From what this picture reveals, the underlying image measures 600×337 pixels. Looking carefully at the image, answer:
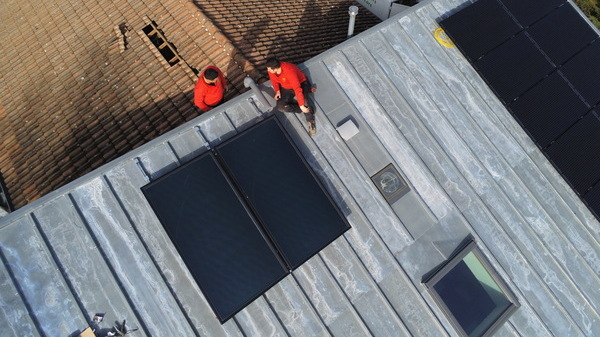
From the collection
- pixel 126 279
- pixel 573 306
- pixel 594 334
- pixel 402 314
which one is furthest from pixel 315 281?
pixel 594 334

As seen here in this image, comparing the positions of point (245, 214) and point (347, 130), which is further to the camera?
point (347, 130)

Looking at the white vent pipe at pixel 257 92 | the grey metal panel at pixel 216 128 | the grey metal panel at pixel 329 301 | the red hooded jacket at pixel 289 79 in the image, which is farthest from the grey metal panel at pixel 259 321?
the red hooded jacket at pixel 289 79

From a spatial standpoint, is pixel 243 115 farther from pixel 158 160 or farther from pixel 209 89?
pixel 158 160

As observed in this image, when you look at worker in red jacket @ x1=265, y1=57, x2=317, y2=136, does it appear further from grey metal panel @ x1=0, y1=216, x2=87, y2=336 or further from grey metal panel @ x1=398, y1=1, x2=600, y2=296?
grey metal panel @ x1=0, y1=216, x2=87, y2=336

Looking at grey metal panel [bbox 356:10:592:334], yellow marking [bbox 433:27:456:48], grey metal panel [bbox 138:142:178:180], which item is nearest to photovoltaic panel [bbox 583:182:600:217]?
grey metal panel [bbox 356:10:592:334]

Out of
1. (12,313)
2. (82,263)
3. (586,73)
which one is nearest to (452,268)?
(586,73)

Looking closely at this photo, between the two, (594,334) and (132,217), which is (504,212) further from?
(132,217)

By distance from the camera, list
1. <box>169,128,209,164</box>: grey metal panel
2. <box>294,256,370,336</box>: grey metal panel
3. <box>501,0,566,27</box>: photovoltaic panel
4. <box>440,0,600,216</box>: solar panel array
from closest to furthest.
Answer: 1. <box>294,256,370,336</box>: grey metal panel
2. <box>169,128,209,164</box>: grey metal panel
3. <box>440,0,600,216</box>: solar panel array
4. <box>501,0,566,27</box>: photovoltaic panel
